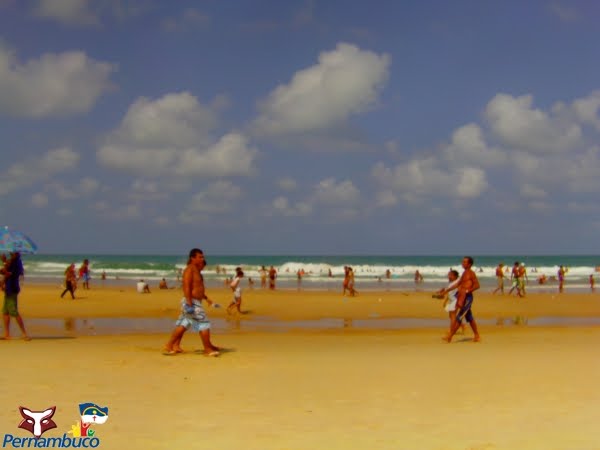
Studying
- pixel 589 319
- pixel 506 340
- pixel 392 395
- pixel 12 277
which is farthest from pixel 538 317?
pixel 12 277

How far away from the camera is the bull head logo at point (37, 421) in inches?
232

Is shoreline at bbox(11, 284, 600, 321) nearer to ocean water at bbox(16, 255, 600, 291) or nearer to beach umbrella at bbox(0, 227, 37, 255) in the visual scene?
beach umbrella at bbox(0, 227, 37, 255)

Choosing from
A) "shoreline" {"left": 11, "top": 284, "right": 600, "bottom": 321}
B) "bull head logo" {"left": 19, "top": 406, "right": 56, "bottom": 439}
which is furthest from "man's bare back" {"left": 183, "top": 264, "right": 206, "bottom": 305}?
"shoreline" {"left": 11, "top": 284, "right": 600, "bottom": 321}

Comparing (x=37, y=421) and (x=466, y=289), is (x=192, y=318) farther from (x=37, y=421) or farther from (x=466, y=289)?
(x=466, y=289)

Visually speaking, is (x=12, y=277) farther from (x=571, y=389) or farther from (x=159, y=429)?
(x=571, y=389)

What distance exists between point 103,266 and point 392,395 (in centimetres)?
6981

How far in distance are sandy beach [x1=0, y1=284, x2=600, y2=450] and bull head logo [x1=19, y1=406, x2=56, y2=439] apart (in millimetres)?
84

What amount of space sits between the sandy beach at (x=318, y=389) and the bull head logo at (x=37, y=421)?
84 mm

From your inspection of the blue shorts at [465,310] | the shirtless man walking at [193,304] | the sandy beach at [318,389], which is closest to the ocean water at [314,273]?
the blue shorts at [465,310]

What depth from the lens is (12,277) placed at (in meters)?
11.9

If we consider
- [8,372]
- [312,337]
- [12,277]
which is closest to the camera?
[8,372]

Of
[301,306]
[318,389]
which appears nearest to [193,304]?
[318,389]

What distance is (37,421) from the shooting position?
6.08 m

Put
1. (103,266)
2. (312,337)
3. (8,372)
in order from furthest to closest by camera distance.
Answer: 1. (103,266)
2. (312,337)
3. (8,372)
